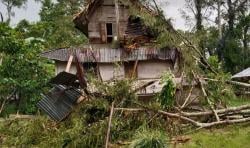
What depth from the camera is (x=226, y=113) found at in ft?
28.5

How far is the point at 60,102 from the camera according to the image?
8320mm

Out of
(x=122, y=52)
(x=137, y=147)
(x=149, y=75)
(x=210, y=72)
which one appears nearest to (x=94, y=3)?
(x=122, y=52)

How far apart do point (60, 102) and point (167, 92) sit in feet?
6.62

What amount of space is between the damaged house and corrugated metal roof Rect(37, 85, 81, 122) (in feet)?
24.5

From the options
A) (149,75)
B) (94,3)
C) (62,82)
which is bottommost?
(149,75)

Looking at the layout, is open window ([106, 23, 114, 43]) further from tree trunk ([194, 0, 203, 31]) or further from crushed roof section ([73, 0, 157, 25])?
tree trunk ([194, 0, 203, 31])

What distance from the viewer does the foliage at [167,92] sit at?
7.33 metres

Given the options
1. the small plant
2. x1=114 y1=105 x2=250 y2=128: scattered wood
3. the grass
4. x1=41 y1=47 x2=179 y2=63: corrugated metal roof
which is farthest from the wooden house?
the small plant

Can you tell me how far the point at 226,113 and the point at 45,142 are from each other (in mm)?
3364

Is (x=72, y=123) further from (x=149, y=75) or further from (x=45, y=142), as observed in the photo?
(x=149, y=75)

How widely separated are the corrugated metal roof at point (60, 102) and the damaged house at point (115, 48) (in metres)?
7.45

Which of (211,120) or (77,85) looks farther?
(211,120)

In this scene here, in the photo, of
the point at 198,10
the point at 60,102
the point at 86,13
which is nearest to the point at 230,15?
the point at 198,10

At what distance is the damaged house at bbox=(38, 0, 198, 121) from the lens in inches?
662
